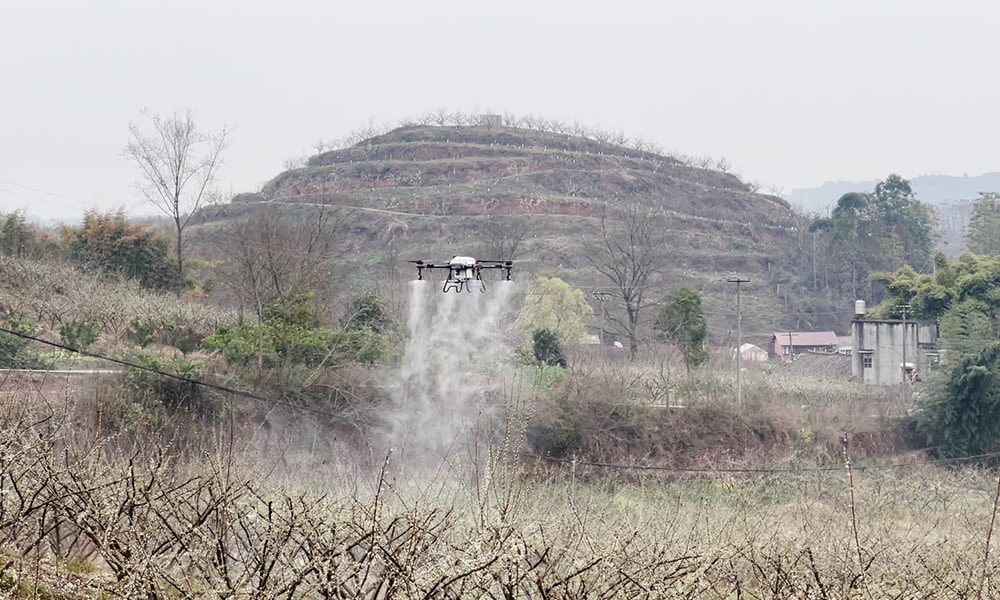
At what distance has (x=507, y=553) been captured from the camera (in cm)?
455

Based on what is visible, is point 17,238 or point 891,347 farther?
point 891,347

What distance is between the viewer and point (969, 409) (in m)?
24.3

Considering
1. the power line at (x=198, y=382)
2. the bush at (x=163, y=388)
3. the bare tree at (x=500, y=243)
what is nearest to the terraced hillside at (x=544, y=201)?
the bare tree at (x=500, y=243)

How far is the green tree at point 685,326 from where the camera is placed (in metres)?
27.0

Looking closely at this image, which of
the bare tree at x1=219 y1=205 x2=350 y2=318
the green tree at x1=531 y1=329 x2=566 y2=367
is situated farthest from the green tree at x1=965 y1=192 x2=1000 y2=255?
the bare tree at x1=219 y1=205 x2=350 y2=318

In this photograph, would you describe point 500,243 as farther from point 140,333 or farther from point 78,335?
point 78,335

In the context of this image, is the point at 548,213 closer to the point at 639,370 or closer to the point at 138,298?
the point at 639,370

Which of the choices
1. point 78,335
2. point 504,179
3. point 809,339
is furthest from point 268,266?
point 504,179

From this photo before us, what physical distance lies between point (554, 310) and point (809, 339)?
18384 millimetres

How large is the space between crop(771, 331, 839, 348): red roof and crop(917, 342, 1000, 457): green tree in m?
19.8

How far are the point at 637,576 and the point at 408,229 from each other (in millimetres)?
47607

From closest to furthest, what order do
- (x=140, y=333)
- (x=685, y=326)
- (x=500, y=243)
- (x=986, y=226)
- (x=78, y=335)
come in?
1. (x=78, y=335)
2. (x=140, y=333)
3. (x=685, y=326)
4. (x=500, y=243)
5. (x=986, y=226)

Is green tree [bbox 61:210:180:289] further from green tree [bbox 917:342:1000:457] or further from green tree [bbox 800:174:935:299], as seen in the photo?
green tree [bbox 800:174:935:299]

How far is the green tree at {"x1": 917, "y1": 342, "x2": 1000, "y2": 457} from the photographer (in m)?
24.2
